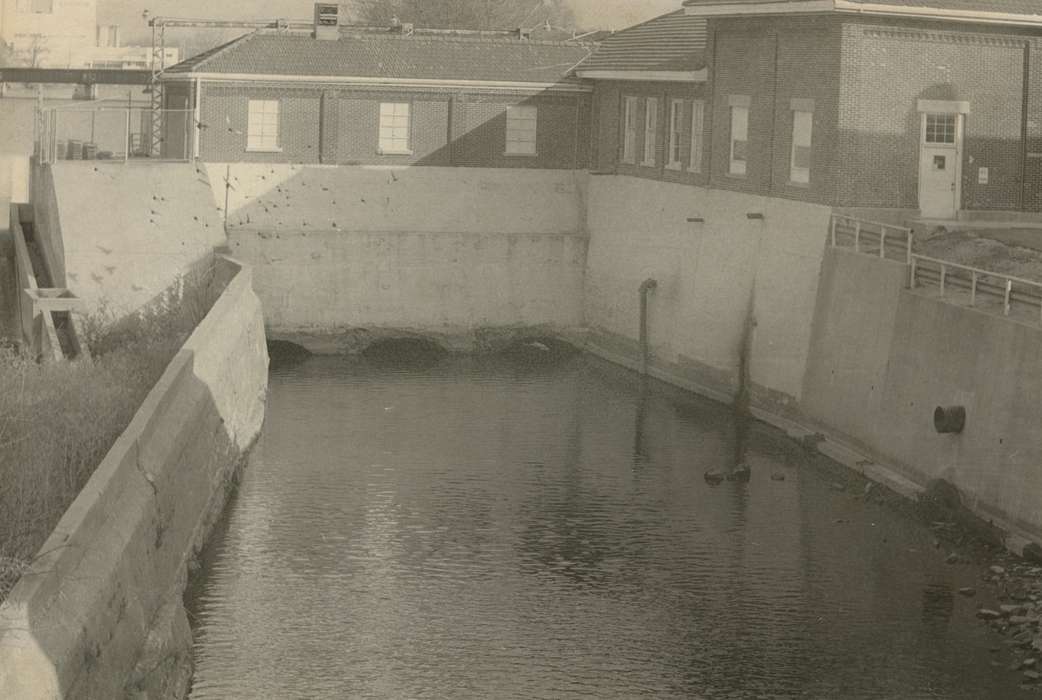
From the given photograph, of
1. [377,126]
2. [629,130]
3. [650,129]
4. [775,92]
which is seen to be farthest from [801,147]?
[377,126]

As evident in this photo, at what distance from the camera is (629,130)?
54.2m

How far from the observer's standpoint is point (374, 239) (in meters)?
54.0

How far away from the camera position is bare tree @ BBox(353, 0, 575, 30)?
102 metres

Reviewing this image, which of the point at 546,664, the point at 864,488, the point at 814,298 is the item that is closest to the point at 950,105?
the point at 814,298

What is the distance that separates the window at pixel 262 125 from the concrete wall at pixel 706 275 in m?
9.83

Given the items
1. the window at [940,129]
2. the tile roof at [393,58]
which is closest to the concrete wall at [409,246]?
the tile roof at [393,58]

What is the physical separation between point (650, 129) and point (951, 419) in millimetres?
21301

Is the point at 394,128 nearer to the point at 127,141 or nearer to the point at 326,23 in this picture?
the point at 326,23

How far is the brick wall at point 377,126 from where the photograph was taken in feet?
177

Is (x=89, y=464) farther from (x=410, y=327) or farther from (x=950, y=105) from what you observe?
(x=410, y=327)

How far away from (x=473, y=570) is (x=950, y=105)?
721 inches

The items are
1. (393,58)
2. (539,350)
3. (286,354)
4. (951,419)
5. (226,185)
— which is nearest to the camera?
(951,419)

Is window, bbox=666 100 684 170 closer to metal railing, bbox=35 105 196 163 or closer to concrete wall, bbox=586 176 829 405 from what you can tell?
concrete wall, bbox=586 176 829 405

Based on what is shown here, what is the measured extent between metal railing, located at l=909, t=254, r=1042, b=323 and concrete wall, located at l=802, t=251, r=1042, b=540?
356 millimetres
